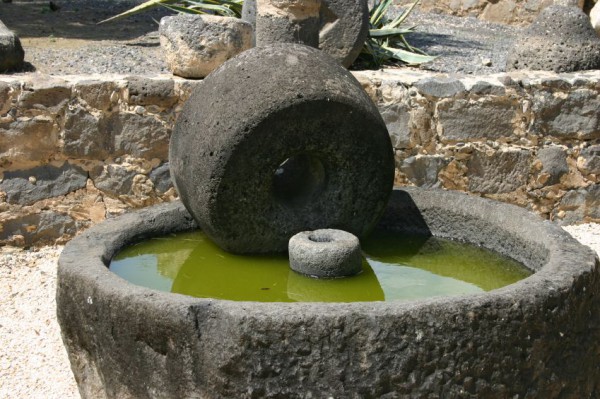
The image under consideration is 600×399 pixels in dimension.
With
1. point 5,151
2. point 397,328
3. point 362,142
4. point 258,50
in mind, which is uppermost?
point 258,50

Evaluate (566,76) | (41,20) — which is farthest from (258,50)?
(41,20)

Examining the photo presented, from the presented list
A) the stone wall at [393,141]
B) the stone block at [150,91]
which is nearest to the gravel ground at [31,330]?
the stone wall at [393,141]

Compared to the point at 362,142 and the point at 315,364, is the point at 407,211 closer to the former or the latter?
the point at 362,142

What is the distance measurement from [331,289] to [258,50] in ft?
3.21

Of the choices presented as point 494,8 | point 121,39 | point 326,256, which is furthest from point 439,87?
point 494,8

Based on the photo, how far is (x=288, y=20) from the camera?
584 cm

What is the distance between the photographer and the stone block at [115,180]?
5.34 m

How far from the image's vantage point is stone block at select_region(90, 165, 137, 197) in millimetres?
5340

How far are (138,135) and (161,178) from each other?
0.93ft

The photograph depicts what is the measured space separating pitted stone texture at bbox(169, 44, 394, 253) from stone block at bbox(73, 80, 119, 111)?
148 centimetres

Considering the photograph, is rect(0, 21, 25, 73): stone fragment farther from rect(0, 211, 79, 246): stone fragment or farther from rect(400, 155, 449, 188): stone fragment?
rect(400, 155, 449, 188): stone fragment

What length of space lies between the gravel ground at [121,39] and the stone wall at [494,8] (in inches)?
9.0

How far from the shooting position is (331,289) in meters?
3.49

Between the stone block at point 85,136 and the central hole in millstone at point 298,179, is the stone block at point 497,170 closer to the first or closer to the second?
the central hole in millstone at point 298,179
